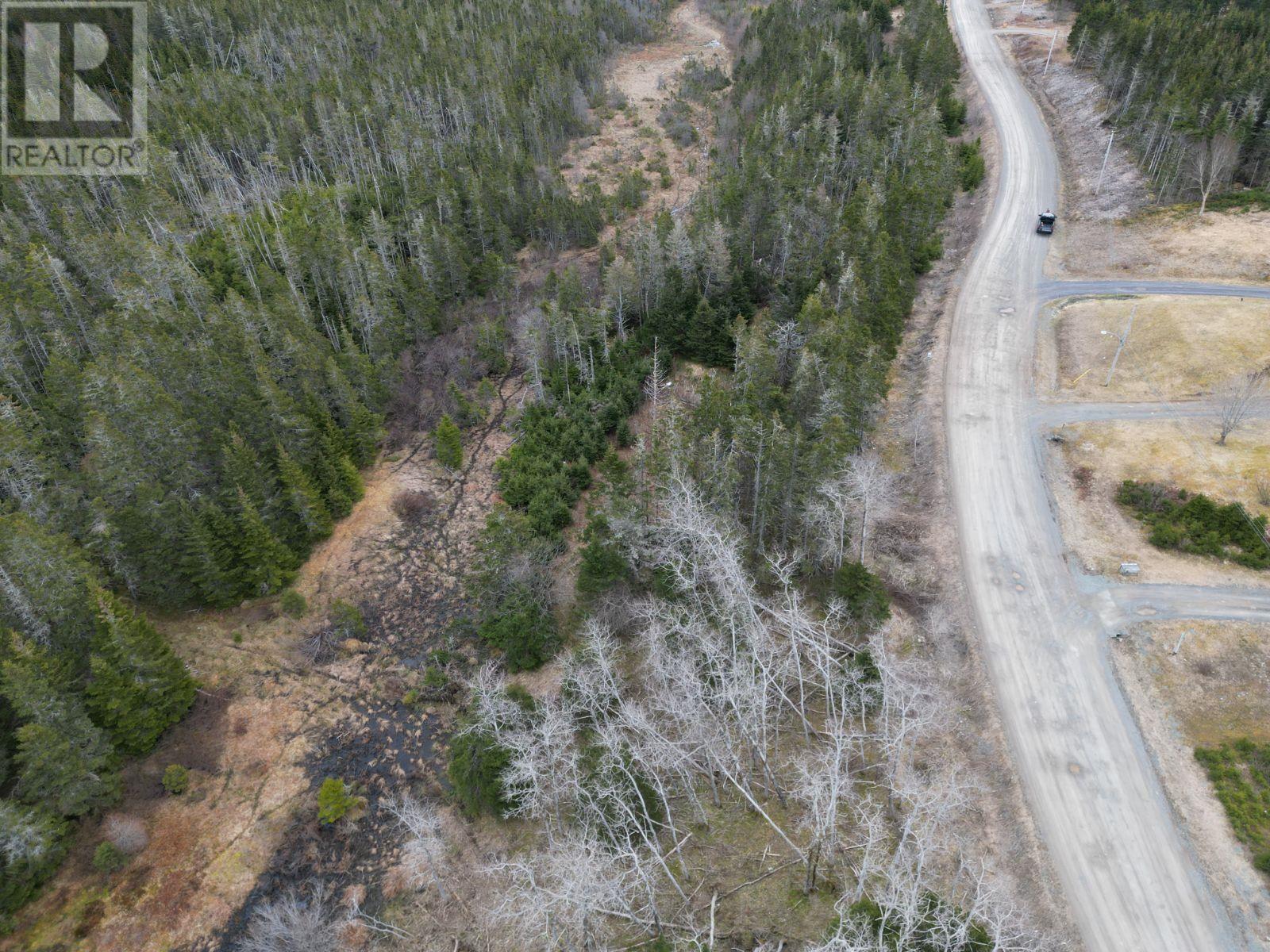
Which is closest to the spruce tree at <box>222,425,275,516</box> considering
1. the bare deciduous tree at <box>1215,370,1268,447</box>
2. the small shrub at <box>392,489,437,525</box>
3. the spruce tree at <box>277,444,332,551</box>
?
the spruce tree at <box>277,444,332,551</box>

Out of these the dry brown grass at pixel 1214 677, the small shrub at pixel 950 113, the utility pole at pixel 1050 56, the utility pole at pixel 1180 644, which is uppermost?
the utility pole at pixel 1050 56

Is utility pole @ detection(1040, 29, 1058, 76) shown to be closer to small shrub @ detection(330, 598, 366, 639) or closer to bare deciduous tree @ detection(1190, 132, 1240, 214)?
bare deciduous tree @ detection(1190, 132, 1240, 214)

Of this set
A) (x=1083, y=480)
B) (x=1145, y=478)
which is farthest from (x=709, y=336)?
(x=1145, y=478)

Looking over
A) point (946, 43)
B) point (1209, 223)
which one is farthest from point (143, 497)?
point (946, 43)

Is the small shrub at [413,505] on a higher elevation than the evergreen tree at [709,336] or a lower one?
lower

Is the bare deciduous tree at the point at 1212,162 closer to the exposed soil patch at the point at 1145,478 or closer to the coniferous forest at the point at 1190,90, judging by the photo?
the coniferous forest at the point at 1190,90

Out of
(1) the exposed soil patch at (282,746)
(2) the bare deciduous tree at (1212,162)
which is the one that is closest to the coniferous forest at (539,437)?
(1) the exposed soil patch at (282,746)
